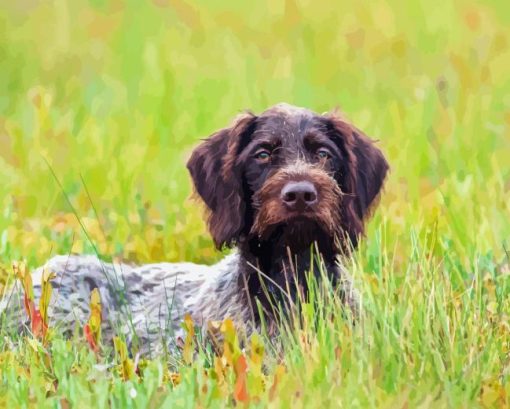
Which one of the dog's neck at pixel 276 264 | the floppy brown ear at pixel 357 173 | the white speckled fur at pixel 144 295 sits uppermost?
the floppy brown ear at pixel 357 173

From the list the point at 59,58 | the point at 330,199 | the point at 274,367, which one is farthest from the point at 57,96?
the point at 274,367

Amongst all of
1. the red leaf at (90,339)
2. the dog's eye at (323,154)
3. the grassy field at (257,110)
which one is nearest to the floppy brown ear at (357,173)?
the dog's eye at (323,154)

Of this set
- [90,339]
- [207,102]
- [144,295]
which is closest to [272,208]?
[90,339]

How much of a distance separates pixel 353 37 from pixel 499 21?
178cm

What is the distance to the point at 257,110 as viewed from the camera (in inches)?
412

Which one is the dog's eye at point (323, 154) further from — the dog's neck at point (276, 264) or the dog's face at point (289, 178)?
the dog's neck at point (276, 264)

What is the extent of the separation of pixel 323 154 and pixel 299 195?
0.56 m

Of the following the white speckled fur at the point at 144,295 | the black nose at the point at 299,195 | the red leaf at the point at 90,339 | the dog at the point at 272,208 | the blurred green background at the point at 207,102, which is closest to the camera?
the red leaf at the point at 90,339

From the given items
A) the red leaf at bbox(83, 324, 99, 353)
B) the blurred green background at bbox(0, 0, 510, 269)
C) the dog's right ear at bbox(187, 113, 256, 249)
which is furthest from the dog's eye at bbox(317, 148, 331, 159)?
the red leaf at bbox(83, 324, 99, 353)

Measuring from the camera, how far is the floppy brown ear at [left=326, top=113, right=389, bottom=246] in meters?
6.38

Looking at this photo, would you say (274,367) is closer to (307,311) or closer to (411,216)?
(307,311)

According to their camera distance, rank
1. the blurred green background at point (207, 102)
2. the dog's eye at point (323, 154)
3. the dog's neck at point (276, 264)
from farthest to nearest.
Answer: the blurred green background at point (207, 102), the dog's eye at point (323, 154), the dog's neck at point (276, 264)

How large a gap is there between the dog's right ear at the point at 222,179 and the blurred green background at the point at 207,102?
0.62 meters

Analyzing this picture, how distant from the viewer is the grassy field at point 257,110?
5.00 m
